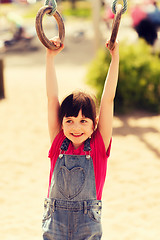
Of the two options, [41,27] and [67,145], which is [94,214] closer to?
[67,145]

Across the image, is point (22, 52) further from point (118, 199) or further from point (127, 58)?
point (118, 199)

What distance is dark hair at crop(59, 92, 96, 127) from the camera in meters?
1.97

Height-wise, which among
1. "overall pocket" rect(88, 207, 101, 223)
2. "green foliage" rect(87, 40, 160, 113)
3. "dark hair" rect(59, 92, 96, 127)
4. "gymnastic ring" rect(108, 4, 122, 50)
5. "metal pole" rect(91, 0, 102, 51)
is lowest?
"overall pocket" rect(88, 207, 101, 223)

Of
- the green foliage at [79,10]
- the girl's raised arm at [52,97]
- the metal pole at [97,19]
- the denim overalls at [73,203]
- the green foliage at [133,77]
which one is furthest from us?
the green foliage at [79,10]

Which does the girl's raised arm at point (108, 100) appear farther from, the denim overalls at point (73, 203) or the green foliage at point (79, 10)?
the green foliage at point (79, 10)

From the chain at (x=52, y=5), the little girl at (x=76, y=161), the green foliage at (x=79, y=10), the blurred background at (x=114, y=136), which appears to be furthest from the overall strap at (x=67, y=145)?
the green foliage at (x=79, y=10)

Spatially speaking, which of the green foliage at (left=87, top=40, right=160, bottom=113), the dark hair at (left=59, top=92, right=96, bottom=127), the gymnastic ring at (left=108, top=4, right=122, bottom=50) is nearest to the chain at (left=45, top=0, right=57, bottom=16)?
the gymnastic ring at (left=108, top=4, right=122, bottom=50)

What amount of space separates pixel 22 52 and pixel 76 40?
2.62 metres

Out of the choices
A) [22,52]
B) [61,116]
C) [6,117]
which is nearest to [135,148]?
[6,117]

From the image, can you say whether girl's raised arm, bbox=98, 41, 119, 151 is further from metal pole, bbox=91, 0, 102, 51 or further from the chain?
metal pole, bbox=91, 0, 102, 51

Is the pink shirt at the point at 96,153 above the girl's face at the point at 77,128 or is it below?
below

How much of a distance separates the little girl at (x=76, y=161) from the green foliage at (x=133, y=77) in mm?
4904

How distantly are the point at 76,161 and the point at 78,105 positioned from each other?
29cm

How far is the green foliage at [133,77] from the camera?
7027mm
